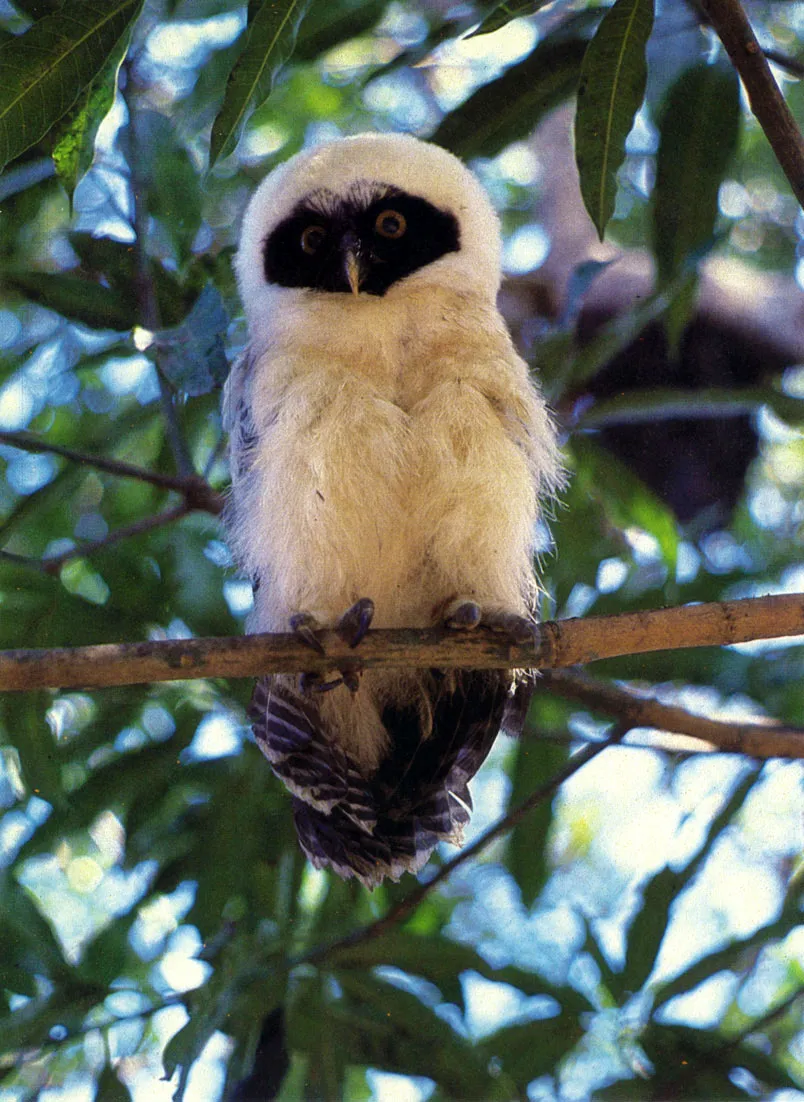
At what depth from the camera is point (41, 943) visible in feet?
8.29

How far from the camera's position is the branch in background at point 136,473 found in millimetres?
2551

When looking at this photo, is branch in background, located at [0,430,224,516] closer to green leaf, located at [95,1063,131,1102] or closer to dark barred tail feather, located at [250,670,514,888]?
dark barred tail feather, located at [250,670,514,888]

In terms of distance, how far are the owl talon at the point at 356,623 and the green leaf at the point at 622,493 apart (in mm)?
1225

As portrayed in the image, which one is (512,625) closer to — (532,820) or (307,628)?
(307,628)

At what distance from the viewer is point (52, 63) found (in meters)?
1.76

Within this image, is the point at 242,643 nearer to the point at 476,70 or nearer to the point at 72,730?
the point at 72,730

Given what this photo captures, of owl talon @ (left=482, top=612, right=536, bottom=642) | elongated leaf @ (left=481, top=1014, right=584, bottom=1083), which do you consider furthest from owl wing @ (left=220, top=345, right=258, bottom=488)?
elongated leaf @ (left=481, top=1014, right=584, bottom=1083)

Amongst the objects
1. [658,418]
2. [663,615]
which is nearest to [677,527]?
[658,418]

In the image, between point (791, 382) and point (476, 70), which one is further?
point (791, 382)

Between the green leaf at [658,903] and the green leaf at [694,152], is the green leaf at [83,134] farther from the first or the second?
the green leaf at [658,903]

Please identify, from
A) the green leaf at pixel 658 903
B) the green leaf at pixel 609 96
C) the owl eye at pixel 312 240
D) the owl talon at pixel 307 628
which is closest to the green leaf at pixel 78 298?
the owl eye at pixel 312 240

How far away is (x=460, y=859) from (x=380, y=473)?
948 mm

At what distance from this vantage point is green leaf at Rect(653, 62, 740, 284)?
8.08ft

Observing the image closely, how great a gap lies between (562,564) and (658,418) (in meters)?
0.54
